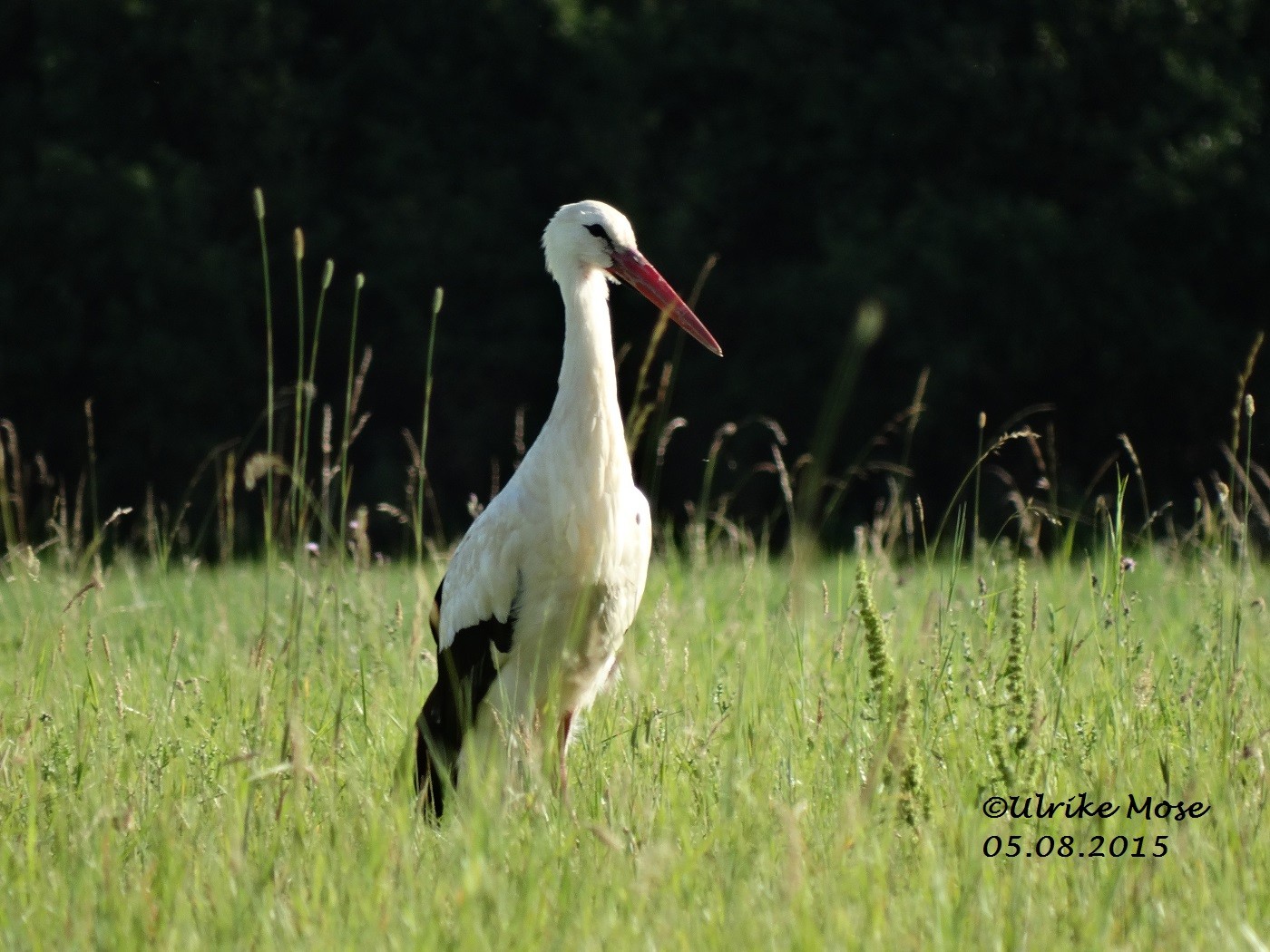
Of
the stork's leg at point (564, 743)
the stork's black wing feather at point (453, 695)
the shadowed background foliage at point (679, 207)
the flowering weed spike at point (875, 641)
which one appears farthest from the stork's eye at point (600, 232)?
the shadowed background foliage at point (679, 207)

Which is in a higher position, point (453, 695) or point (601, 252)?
point (601, 252)

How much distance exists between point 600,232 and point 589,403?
1.63 ft

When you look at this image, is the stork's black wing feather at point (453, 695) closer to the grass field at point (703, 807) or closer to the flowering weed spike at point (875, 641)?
the grass field at point (703, 807)

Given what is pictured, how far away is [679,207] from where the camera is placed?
1355cm

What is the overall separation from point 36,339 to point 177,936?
12.7 m

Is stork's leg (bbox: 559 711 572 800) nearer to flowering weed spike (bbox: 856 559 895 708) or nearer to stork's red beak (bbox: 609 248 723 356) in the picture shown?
flowering weed spike (bbox: 856 559 895 708)

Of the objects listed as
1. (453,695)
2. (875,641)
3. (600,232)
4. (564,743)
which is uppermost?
Result: (600,232)

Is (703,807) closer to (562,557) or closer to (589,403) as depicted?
(562,557)

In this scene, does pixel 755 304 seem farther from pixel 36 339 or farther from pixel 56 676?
pixel 56 676

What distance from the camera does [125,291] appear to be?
13703 mm

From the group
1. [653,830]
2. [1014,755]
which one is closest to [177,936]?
[653,830]

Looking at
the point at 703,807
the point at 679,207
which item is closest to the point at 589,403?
the point at 703,807

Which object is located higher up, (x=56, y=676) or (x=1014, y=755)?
(x=1014, y=755)

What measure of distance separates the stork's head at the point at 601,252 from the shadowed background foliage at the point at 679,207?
9.20 m
